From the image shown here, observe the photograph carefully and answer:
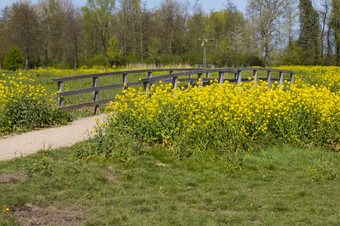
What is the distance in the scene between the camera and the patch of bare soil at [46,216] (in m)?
4.81

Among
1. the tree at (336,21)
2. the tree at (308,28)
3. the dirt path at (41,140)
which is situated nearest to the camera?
the dirt path at (41,140)

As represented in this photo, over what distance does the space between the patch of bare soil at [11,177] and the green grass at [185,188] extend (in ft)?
0.35

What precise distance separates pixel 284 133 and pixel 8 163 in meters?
5.71

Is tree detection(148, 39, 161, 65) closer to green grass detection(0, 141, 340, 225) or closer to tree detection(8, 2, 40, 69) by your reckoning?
tree detection(8, 2, 40, 69)

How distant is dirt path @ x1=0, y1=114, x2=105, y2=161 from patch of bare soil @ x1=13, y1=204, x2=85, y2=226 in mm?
2420

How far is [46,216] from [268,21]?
41561 mm

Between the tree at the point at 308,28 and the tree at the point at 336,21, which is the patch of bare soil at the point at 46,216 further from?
the tree at the point at 336,21

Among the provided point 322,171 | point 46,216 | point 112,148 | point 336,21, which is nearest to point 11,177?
point 46,216

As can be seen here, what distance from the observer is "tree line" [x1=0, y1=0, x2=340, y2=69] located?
44344 millimetres

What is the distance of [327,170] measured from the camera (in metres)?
6.82

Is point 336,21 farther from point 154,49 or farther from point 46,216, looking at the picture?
point 46,216

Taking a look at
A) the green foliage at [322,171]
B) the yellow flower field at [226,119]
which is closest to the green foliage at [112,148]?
the yellow flower field at [226,119]

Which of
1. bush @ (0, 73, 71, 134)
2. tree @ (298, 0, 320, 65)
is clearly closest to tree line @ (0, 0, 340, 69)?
tree @ (298, 0, 320, 65)

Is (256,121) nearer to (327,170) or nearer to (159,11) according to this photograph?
(327,170)
